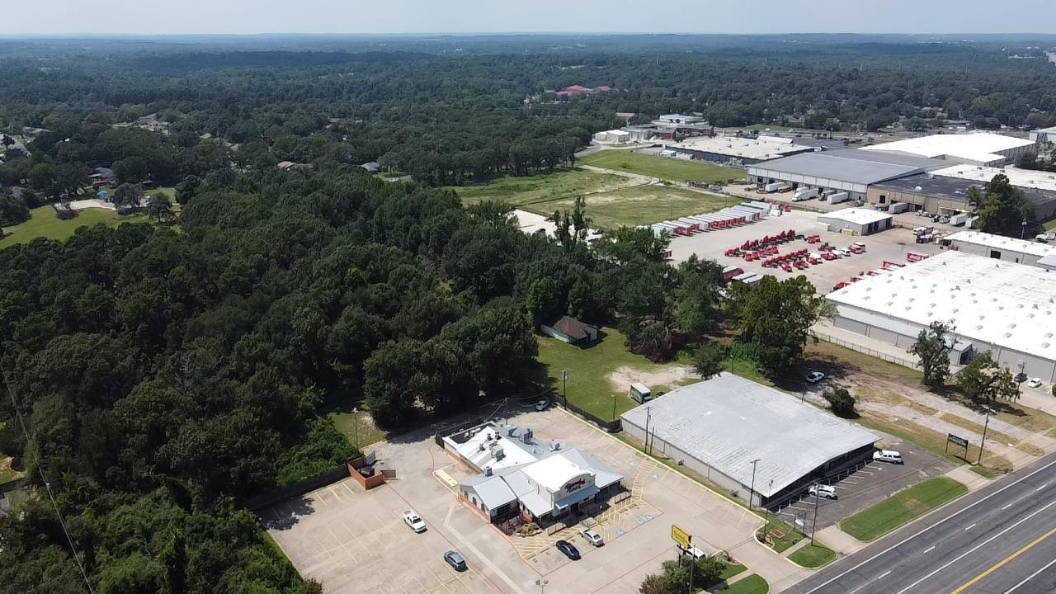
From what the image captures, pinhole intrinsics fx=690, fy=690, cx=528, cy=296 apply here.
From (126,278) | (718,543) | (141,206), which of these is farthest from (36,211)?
(718,543)

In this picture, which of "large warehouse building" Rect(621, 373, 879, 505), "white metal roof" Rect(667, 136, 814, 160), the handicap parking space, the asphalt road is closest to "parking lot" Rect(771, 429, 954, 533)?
the handicap parking space

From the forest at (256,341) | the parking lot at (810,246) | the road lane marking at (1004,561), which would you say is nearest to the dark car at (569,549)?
the forest at (256,341)

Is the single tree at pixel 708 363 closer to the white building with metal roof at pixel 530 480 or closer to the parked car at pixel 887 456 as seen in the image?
the parked car at pixel 887 456

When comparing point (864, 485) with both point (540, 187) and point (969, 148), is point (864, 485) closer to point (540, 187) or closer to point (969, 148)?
→ point (540, 187)

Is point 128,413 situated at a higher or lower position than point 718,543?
higher

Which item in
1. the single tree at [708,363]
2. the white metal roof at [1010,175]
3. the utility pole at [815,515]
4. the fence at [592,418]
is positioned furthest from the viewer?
the white metal roof at [1010,175]

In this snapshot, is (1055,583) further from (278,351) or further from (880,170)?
(880,170)
